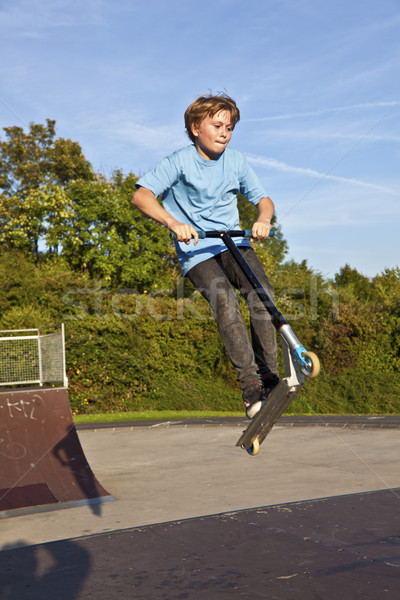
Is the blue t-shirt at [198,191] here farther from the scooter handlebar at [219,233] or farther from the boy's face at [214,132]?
the scooter handlebar at [219,233]

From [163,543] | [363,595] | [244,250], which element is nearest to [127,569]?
[163,543]

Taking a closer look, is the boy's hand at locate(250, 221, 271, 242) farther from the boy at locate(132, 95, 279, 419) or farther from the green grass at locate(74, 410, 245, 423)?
the green grass at locate(74, 410, 245, 423)

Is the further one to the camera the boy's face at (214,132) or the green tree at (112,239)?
the green tree at (112,239)

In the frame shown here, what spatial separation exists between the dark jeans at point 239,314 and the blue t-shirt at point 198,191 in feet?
0.35

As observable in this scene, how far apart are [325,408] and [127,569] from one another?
1656 cm

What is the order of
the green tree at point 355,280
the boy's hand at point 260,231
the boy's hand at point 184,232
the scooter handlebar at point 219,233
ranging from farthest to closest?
the green tree at point 355,280 → the boy's hand at point 260,231 → the scooter handlebar at point 219,233 → the boy's hand at point 184,232

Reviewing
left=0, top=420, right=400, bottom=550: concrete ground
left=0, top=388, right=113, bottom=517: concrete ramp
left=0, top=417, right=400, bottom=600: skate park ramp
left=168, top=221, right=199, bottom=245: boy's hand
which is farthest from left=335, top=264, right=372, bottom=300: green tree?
left=168, top=221, right=199, bottom=245: boy's hand

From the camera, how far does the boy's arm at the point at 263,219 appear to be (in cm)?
382

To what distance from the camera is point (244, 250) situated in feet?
13.5

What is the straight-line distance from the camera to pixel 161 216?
3730 mm

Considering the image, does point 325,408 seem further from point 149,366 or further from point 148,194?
point 148,194

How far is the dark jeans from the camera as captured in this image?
12.8ft
